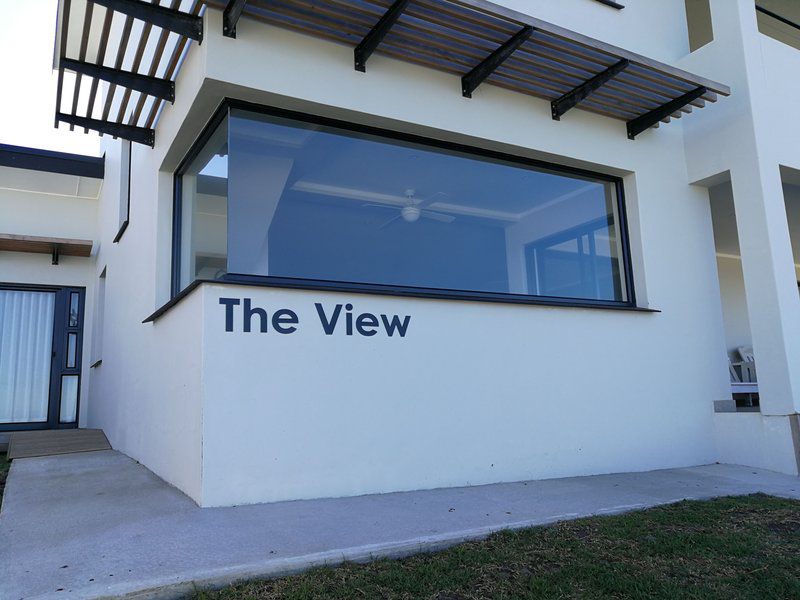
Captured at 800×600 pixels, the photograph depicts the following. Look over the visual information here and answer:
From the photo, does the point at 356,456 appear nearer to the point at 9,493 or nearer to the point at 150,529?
the point at 150,529

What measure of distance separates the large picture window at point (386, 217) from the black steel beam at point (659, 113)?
0.53 meters

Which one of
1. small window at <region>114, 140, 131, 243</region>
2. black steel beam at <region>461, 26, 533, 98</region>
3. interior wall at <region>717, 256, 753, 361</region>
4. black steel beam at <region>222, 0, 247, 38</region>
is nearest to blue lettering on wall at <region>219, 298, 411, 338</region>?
black steel beam at <region>222, 0, 247, 38</region>

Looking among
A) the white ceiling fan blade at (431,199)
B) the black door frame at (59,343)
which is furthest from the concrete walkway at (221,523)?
the black door frame at (59,343)

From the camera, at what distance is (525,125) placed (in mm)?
5562

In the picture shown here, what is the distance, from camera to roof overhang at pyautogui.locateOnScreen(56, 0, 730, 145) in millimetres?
4242

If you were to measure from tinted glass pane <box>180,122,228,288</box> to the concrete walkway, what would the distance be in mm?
1610

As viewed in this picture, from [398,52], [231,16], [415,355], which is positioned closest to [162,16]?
[231,16]

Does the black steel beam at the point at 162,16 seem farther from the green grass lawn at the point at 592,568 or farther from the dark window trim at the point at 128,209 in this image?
the green grass lawn at the point at 592,568

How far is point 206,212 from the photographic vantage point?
4.82 m

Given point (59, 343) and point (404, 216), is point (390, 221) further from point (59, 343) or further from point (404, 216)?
point (59, 343)

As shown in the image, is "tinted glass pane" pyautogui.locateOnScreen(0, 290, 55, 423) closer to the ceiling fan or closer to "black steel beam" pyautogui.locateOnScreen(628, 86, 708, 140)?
the ceiling fan

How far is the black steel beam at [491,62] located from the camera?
4660 millimetres

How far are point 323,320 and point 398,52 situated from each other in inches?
86.5

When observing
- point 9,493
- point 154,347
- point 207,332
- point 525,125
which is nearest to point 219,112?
point 207,332
